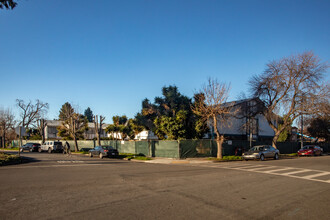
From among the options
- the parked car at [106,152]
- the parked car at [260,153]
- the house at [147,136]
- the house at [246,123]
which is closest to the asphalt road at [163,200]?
the parked car at [260,153]

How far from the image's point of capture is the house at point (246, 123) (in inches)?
1371

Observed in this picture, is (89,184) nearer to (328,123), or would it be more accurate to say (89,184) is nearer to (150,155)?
(150,155)

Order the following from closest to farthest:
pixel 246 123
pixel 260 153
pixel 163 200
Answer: pixel 163 200, pixel 260 153, pixel 246 123

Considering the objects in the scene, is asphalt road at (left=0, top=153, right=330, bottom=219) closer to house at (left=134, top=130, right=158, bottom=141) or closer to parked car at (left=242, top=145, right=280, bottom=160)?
parked car at (left=242, top=145, right=280, bottom=160)

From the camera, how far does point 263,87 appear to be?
3350 centimetres

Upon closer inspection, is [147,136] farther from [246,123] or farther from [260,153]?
[260,153]

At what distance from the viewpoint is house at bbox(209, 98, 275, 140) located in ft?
114

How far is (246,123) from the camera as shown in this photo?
34812 millimetres

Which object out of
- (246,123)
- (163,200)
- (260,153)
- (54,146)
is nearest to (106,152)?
(260,153)

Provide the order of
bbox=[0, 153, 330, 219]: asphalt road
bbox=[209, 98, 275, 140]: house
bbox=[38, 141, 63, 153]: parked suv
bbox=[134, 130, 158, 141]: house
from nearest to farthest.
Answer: bbox=[0, 153, 330, 219]: asphalt road < bbox=[209, 98, 275, 140]: house < bbox=[38, 141, 63, 153]: parked suv < bbox=[134, 130, 158, 141]: house

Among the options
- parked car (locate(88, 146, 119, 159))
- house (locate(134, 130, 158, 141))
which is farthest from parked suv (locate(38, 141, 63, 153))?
house (locate(134, 130, 158, 141))

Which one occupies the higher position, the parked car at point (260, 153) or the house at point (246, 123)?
the house at point (246, 123)

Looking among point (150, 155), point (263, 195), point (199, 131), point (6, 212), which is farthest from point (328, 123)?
point (6, 212)

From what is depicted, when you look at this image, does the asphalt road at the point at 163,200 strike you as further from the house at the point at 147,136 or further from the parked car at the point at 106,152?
the house at the point at 147,136
